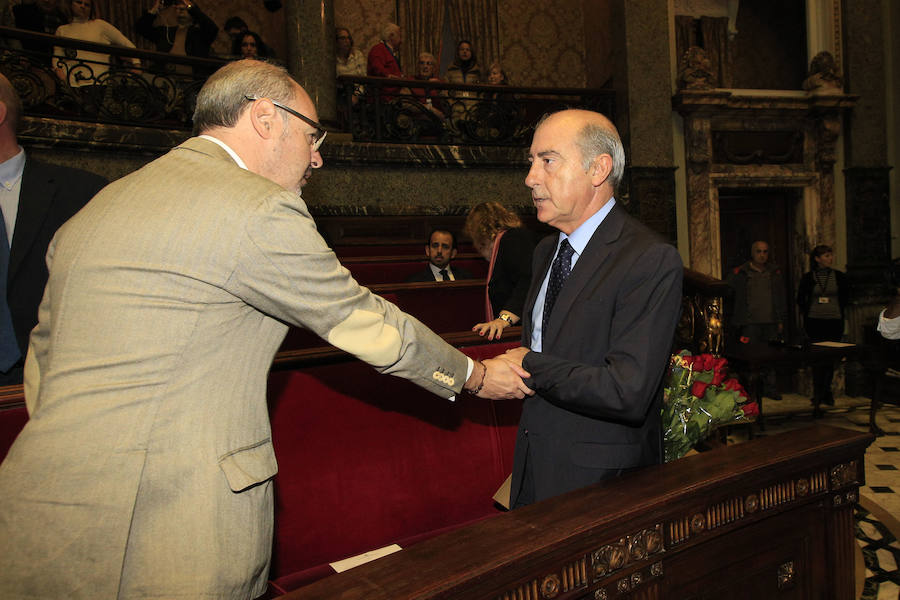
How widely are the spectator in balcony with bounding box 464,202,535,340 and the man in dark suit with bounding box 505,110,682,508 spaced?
1431 millimetres

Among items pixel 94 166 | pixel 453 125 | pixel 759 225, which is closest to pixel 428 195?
pixel 453 125

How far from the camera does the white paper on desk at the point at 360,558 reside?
2.00 metres

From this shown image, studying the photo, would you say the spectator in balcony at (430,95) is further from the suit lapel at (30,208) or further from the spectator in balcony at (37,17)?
the suit lapel at (30,208)

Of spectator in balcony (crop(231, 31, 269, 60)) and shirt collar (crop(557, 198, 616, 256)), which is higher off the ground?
spectator in balcony (crop(231, 31, 269, 60))

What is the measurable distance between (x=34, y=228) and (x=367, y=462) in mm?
1407

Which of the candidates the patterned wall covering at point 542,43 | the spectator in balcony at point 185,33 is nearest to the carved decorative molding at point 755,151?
the patterned wall covering at point 542,43

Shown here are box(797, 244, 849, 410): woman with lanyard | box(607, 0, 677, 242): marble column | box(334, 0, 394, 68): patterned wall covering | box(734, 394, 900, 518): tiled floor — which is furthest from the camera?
box(334, 0, 394, 68): patterned wall covering

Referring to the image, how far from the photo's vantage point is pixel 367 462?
2.23 metres

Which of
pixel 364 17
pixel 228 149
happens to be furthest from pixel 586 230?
pixel 364 17

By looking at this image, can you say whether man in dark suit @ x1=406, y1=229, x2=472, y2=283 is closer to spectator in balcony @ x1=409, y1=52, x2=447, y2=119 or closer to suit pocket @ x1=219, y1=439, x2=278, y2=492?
spectator in balcony @ x1=409, y1=52, x2=447, y2=119

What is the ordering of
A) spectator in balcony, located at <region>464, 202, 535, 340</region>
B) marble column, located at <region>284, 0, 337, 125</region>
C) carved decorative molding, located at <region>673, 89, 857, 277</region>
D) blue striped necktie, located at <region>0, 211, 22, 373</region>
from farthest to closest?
1. carved decorative molding, located at <region>673, 89, 857, 277</region>
2. marble column, located at <region>284, 0, 337, 125</region>
3. spectator in balcony, located at <region>464, 202, 535, 340</region>
4. blue striped necktie, located at <region>0, 211, 22, 373</region>

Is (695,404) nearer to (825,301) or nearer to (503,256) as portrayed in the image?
(503,256)

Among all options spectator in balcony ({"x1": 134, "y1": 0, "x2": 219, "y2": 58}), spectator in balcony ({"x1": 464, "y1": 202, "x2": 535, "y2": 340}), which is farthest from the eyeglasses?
spectator in balcony ({"x1": 134, "y1": 0, "x2": 219, "y2": 58})

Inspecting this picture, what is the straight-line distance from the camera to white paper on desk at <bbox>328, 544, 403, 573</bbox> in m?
2.00
